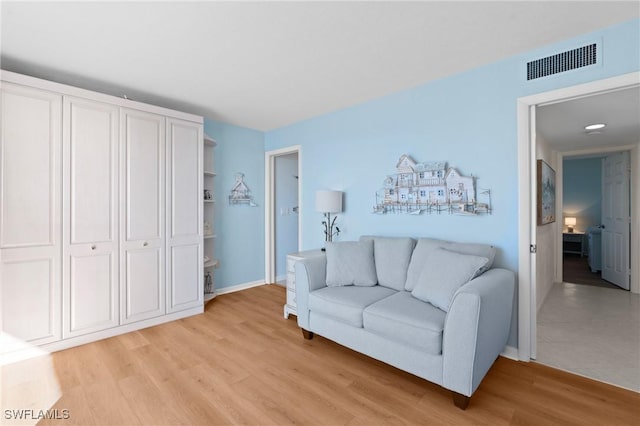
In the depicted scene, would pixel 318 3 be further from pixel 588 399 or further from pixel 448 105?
pixel 588 399

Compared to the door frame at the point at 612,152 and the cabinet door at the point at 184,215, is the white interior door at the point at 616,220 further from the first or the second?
the cabinet door at the point at 184,215

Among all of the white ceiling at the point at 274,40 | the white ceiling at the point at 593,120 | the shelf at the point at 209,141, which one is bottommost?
the shelf at the point at 209,141

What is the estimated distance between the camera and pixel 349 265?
8.91ft

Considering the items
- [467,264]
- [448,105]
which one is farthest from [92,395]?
[448,105]

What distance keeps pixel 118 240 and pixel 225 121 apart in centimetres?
209

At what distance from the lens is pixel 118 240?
2.82 metres

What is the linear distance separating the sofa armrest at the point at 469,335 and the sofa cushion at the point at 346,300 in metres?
0.64

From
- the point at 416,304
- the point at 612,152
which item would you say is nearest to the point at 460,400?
the point at 416,304

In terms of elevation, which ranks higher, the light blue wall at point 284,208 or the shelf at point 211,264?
the light blue wall at point 284,208

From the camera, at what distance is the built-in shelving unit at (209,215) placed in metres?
3.86

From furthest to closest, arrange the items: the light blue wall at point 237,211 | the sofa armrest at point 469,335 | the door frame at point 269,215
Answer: the door frame at point 269,215
the light blue wall at point 237,211
the sofa armrest at point 469,335

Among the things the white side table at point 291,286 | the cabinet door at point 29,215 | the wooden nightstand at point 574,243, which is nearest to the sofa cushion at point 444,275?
the white side table at point 291,286

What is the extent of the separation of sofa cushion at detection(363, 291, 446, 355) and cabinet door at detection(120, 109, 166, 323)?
2.25m

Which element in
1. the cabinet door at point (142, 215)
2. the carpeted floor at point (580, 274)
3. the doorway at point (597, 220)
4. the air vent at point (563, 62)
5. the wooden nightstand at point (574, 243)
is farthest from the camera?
the wooden nightstand at point (574, 243)
